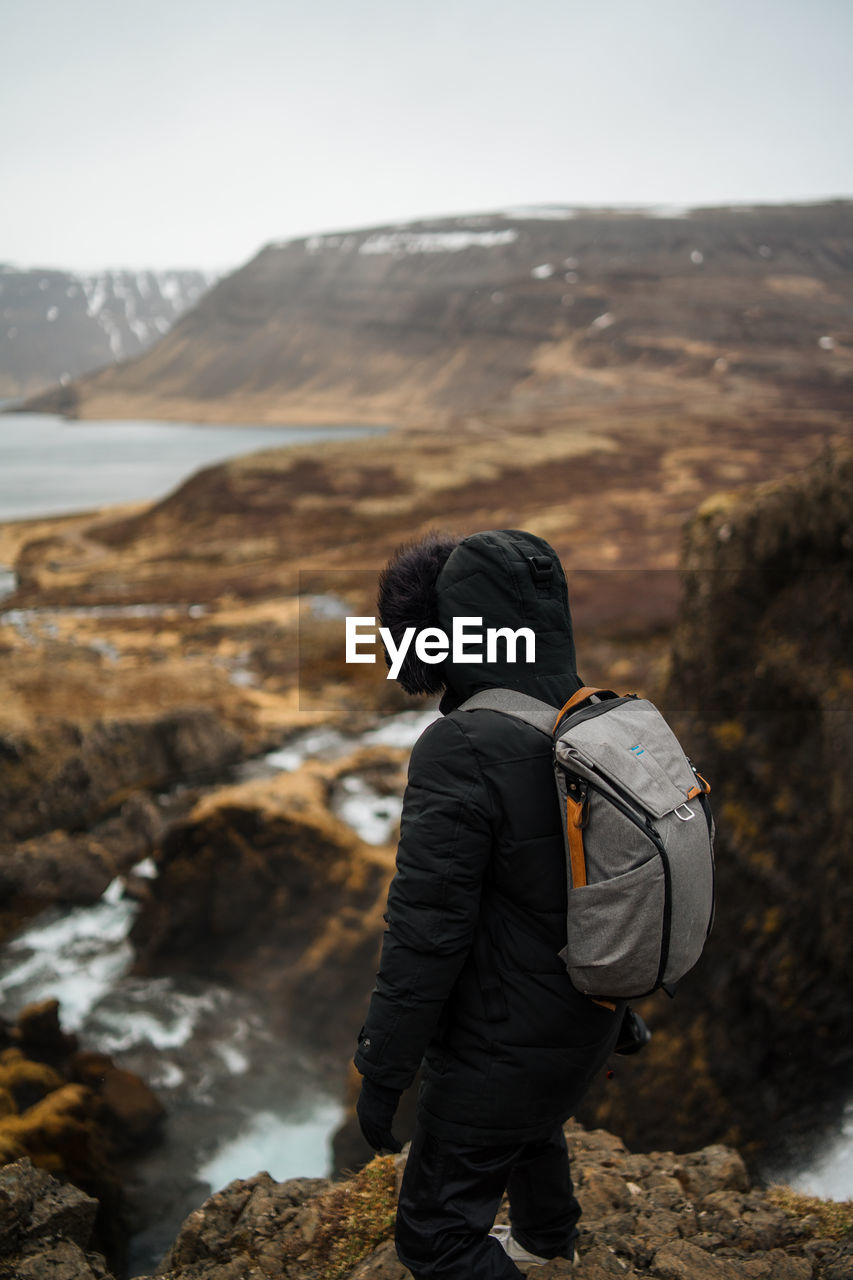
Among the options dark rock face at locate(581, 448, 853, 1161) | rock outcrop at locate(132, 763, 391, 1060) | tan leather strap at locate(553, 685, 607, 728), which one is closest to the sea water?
rock outcrop at locate(132, 763, 391, 1060)

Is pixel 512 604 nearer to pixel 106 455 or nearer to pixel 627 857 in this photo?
pixel 627 857

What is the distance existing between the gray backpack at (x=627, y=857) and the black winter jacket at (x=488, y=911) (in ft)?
0.40

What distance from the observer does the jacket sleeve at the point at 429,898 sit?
2393 mm

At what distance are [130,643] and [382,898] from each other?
17.3 meters

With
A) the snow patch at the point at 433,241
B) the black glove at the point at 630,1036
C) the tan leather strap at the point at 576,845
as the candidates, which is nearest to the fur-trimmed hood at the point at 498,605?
the tan leather strap at the point at 576,845

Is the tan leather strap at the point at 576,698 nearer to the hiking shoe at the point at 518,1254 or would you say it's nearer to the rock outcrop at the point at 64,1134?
the hiking shoe at the point at 518,1254

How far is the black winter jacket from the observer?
2.41 meters

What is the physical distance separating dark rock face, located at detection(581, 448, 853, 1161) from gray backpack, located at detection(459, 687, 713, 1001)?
3.15 metres

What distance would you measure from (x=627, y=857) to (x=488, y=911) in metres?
0.52

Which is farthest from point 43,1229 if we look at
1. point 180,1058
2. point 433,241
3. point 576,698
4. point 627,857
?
point 433,241

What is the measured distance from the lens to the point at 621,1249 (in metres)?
3.28

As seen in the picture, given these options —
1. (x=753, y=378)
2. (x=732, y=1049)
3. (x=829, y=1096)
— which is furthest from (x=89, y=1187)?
(x=753, y=378)

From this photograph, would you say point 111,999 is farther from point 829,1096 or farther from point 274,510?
point 274,510

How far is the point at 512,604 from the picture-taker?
254 centimetres
